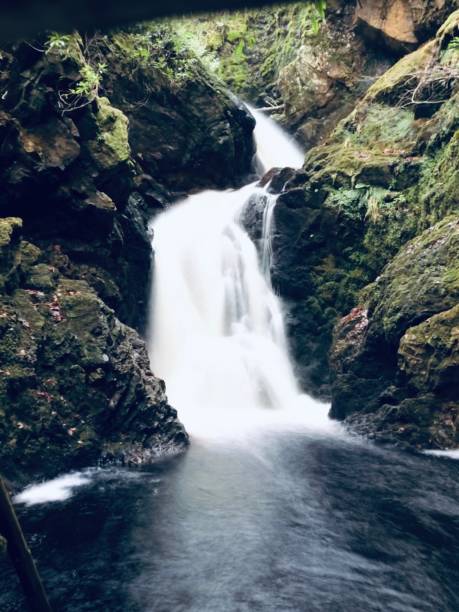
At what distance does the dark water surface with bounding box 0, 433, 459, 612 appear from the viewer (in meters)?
5.94

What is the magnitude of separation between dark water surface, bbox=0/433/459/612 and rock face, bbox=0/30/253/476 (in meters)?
1.06

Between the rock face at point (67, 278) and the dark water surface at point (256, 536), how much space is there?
1.06 metres

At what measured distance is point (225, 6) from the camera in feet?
5.55

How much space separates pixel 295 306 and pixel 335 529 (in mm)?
8452

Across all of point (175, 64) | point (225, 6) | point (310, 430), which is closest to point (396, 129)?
point (175, 64)

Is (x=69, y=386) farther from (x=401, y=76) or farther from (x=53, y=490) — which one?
(x=401, y=76)

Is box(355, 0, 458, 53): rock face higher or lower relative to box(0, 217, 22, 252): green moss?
higher

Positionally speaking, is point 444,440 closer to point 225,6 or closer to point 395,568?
point 395,568

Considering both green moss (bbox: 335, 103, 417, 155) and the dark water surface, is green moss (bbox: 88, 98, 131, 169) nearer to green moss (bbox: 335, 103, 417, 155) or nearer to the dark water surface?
the dark water surface

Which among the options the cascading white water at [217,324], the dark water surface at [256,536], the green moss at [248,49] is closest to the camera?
the dark water surface at [256,536]

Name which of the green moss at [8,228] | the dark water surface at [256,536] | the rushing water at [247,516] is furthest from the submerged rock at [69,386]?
the dark water surface at [256,536]

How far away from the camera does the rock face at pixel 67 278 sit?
9.36m

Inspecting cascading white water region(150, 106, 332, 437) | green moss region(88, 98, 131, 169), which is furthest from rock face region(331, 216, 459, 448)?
green moss region(88, 98, 131, 169)

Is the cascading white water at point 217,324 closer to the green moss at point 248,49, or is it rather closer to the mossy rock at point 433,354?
the mossy rock at point 433,354
